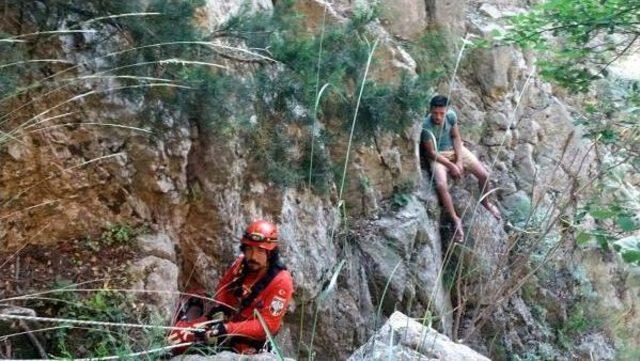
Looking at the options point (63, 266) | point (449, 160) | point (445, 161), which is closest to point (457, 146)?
point (449, 160)

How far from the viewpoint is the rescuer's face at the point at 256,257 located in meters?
4.23

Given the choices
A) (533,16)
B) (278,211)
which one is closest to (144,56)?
(278,211)

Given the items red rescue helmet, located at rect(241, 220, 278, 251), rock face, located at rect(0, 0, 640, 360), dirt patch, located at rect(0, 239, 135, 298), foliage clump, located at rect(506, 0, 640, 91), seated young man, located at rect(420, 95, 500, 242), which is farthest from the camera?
seated young man, located at rect(420, 95, 500, 242)

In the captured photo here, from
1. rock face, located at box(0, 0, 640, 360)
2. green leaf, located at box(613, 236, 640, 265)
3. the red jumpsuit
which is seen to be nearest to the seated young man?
rock face, located at box(0, 0, 640, 360)

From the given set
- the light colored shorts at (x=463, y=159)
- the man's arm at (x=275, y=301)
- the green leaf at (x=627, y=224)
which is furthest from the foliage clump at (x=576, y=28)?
the man's arm at (x=275, y=301)

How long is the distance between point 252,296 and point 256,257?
29cm

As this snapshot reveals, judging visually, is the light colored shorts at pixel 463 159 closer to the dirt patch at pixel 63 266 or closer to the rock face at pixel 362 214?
the rock face at pixel 362 214

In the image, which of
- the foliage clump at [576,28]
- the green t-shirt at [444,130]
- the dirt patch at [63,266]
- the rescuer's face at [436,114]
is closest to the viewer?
the dirt patch at [63,266]

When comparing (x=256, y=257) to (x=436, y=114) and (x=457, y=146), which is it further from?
(x=457, y=146)

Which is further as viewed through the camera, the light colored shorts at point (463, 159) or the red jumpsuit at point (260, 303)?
the light colored shorts at point (463, 159)

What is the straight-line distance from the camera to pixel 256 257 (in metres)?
4.23

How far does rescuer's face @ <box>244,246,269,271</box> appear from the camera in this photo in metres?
4.23

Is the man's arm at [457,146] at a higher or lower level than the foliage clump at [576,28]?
lower

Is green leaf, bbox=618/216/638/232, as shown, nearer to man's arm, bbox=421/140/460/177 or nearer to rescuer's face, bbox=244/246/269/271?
rescuer's face, bbox=244/246/269/271
